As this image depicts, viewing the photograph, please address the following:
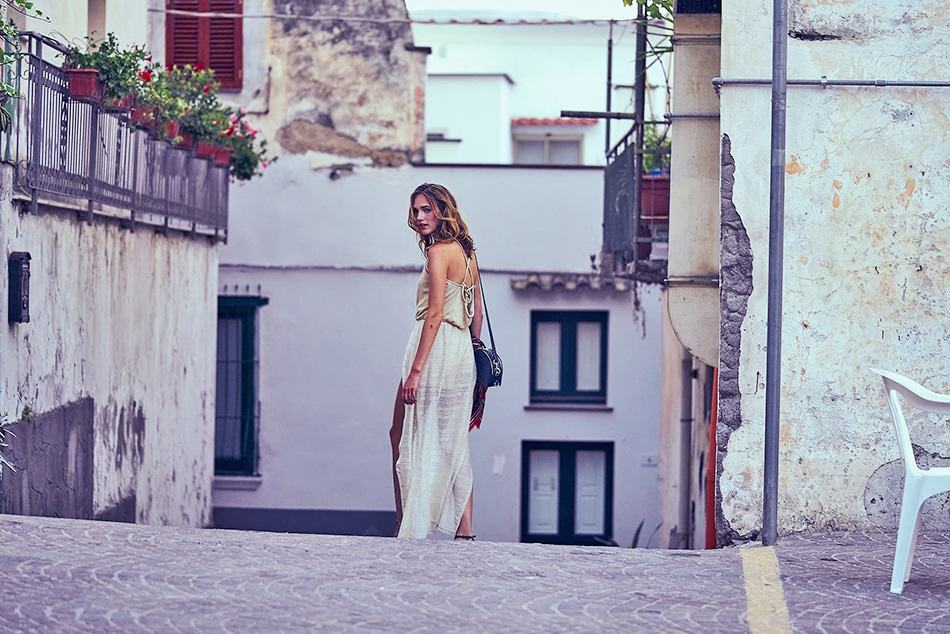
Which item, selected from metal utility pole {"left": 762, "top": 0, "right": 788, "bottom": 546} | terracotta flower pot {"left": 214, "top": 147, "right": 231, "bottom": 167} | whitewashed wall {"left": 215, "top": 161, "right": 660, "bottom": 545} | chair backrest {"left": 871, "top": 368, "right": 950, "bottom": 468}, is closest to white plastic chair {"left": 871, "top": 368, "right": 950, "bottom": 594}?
chair backrest {"left": 871, "top": 368, "right": 950, "bottom": 468}

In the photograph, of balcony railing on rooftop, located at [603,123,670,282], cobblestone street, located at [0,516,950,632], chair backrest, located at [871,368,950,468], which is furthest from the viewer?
balcony railing on rooftop, located at [603,123,670,282]

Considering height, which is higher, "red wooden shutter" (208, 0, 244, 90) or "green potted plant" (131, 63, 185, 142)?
"red wooden shutter" (208, 0, 244, 90)

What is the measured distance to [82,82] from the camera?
1043 centimetres

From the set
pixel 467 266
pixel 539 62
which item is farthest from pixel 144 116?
pixel 539 62

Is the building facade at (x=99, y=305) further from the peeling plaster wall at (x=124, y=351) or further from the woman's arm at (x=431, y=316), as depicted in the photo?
the woman's arm at (x=431, y=316)

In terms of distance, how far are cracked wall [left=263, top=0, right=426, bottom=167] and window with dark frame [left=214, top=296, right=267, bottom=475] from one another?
92.8 inches

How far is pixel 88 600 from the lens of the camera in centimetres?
544

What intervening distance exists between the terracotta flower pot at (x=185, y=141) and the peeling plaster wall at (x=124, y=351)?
2.82ft

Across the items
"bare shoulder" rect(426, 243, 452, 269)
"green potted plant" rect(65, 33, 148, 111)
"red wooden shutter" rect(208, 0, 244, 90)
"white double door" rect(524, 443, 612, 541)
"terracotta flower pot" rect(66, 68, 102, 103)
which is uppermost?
"red wooden shutter" rect(208, 0, 244, 90)

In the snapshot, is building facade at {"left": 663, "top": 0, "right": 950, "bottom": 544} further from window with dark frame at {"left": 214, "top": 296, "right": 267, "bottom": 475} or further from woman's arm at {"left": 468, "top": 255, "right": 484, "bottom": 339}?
window with dark frame at {"left": 214, "top": 296, "right": 267, "bottom": 475}

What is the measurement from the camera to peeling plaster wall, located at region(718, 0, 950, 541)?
7516mm

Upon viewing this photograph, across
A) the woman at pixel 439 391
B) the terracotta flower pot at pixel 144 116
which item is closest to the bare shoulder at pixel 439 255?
the woman at pixel 439 391

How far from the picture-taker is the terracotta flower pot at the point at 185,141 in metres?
13.9

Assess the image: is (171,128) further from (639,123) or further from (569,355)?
(569,355)
